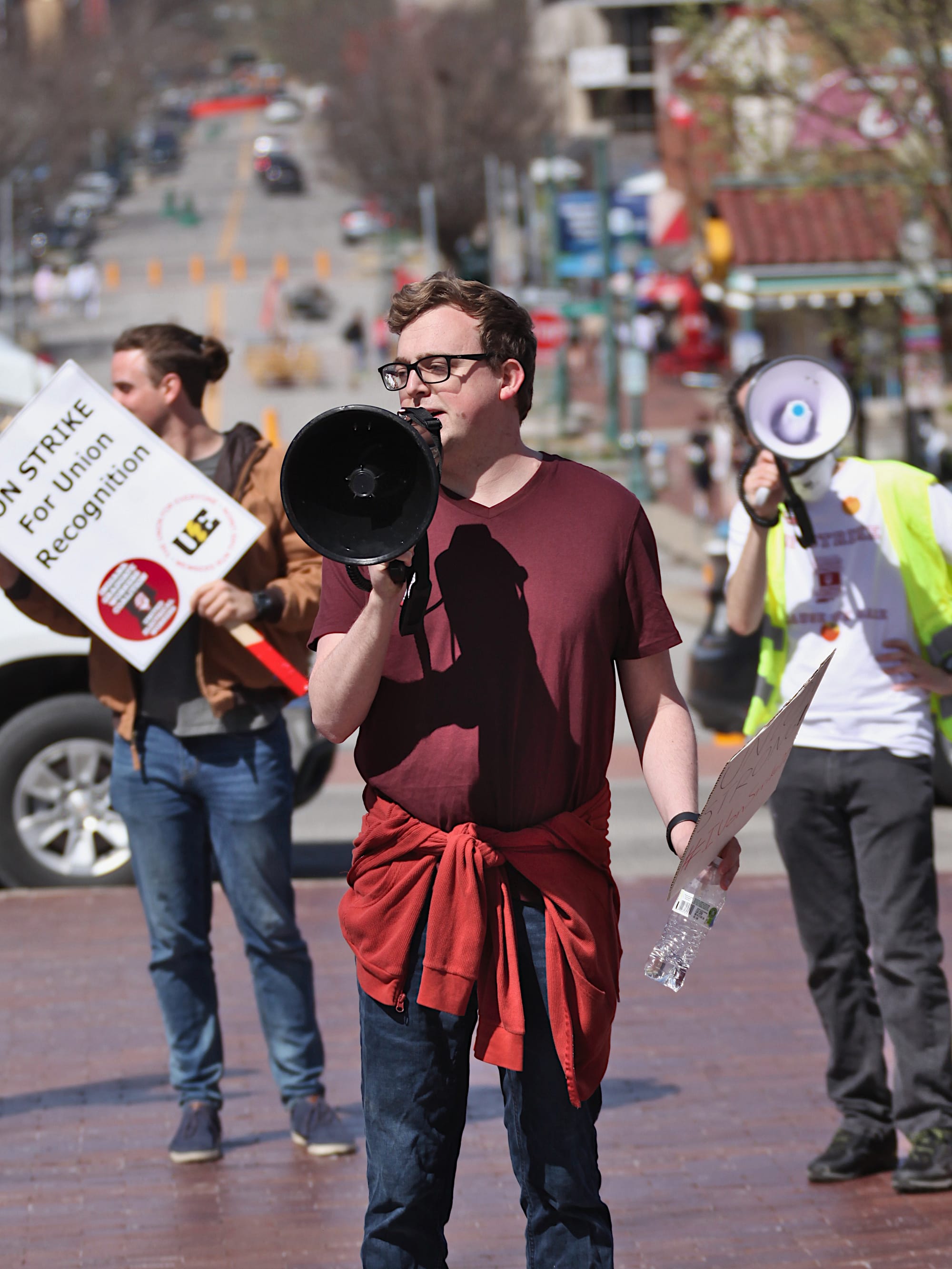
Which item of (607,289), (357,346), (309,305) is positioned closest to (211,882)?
(607,289)

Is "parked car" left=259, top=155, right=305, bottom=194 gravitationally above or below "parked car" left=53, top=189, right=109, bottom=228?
above

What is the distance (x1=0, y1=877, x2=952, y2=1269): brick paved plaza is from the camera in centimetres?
432

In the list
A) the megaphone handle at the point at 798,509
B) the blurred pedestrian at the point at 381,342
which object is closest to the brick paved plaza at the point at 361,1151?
the megaphone handle at the point at 798,509

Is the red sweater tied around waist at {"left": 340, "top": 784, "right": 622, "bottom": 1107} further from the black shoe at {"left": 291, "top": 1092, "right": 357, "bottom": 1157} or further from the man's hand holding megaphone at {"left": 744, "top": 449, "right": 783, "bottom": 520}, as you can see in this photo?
the black shoe at {"left": 291, "top": 1092, "right": 357, "bottom": 1157}

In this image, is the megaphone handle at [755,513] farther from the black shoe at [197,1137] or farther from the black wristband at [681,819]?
the black shoe at [197,1137]

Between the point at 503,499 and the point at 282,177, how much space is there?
9651cm

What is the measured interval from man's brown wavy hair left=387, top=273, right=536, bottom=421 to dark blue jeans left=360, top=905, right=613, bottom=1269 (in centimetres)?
94

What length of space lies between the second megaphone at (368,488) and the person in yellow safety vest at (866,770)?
→ 170cm

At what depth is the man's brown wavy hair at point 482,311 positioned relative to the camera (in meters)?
3.18

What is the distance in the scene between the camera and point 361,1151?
16.2ft

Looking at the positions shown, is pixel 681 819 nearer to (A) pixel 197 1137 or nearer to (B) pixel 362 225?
(A) pixel 197 1137

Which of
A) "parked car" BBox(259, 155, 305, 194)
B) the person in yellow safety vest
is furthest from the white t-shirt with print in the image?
"parked car" BBox(259, 155, 305, 194)

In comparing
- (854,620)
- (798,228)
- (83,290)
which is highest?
(83,290)

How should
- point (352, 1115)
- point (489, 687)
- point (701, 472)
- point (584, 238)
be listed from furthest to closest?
1. point (584, 238)
2. point (701, 472)
3. point (352, 1115)
4. point (489, 687)
